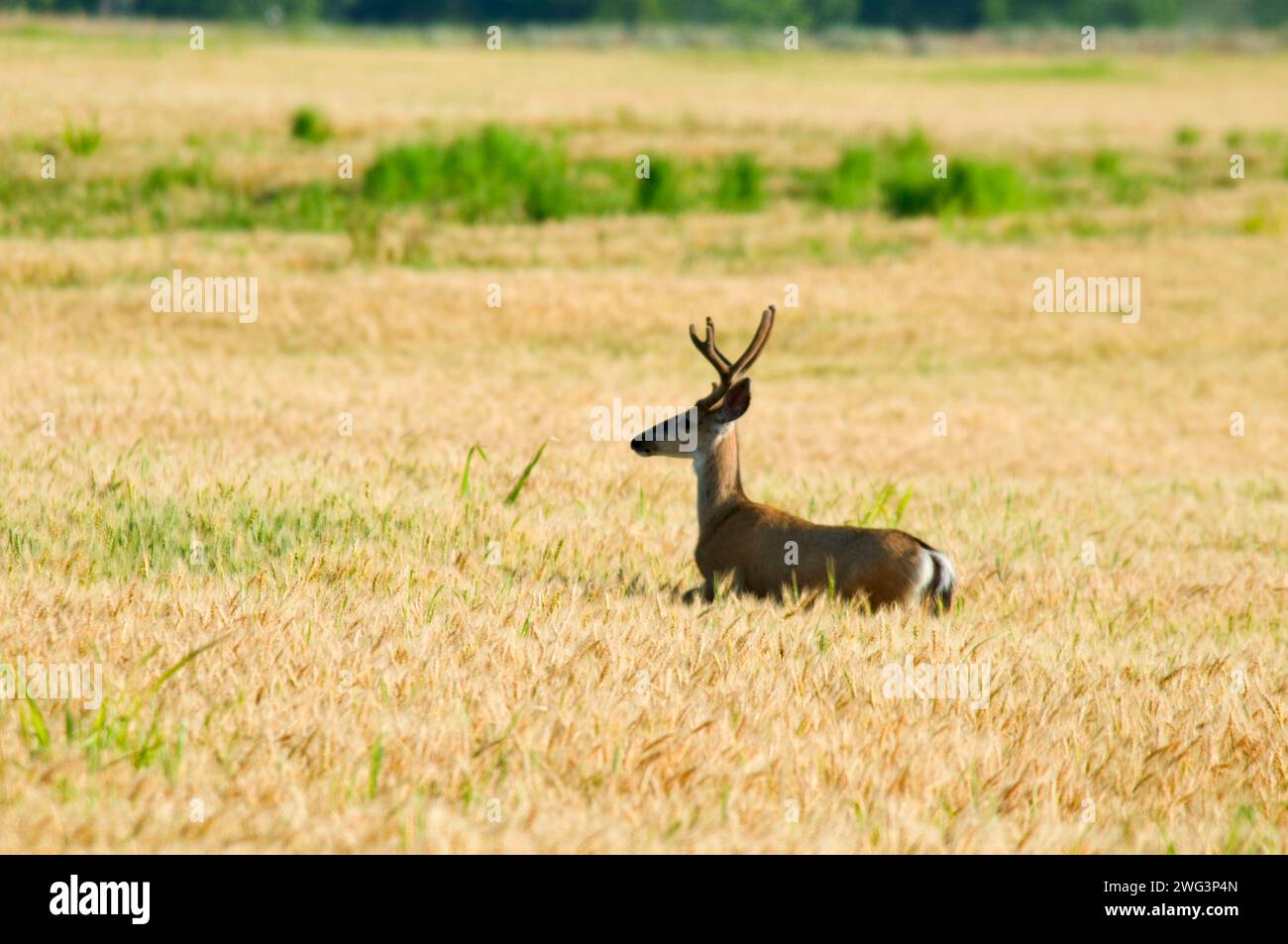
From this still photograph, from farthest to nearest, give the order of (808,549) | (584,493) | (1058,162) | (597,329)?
(1058,162)
(597,329)
(584,493)
(808,549)

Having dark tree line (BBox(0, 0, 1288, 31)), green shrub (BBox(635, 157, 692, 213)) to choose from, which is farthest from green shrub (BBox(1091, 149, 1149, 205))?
dark tree line (BBox(0, 0, 1288, 31))

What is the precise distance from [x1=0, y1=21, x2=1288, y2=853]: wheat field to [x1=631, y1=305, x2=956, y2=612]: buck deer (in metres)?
0.21

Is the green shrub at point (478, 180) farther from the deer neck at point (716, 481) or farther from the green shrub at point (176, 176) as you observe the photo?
→ the deer neck at point (716, 481)

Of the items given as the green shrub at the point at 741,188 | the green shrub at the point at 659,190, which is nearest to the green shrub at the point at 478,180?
the green shrub at the point at 659,190

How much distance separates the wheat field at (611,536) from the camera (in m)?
4.88

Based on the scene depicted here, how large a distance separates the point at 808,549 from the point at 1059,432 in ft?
28.4

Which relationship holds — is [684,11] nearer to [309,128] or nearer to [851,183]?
[309,128]

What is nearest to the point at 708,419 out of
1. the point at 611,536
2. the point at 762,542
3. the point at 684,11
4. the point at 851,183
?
the point at 762,542

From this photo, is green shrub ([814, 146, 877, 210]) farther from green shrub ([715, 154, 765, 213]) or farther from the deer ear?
the deer ear

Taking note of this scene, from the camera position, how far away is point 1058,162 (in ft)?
119

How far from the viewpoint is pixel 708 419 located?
8.30 meters

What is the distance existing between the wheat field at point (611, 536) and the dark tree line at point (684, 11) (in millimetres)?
65756
